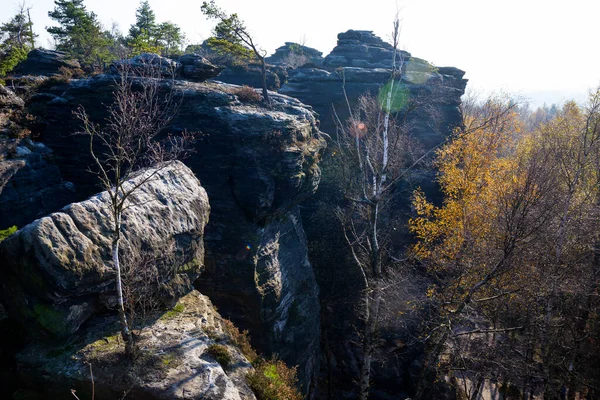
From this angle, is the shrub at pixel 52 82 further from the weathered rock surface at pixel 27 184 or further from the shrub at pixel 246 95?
the shrub at pixel 246 95

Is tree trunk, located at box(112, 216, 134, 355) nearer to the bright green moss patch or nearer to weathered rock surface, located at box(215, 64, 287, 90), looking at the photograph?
the bright green moss patch

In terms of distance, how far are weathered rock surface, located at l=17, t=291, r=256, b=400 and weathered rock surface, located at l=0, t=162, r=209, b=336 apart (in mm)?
Answer: 726

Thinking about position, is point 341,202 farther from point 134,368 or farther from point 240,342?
point 134,368

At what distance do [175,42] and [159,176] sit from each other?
4545 centimetres

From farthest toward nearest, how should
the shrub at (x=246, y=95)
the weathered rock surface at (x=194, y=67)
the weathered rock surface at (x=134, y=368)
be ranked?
the weathered rock surface at (x=194, y=67), the shrub at (x=246, y=95), the weathered rock surface at (x=134, y=368)

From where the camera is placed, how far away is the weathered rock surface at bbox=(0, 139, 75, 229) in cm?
1578

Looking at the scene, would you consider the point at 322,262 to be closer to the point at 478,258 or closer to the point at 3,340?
the point at 478,258

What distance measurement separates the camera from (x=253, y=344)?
1919 centimetres

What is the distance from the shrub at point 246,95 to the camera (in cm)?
2244

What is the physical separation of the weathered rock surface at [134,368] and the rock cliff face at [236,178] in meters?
7.54

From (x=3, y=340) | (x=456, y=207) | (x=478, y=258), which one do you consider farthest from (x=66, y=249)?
(x=456, y=207)

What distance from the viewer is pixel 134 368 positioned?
9.48m

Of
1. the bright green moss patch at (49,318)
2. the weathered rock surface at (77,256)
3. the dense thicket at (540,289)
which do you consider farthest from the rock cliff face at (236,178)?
the bright green moss patch at (49,318)

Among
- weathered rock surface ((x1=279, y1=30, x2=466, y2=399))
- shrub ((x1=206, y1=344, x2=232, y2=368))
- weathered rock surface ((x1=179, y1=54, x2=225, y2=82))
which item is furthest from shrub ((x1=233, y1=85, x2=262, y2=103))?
shrub ((x1=206, y1=344, x2=232, y2=368))
